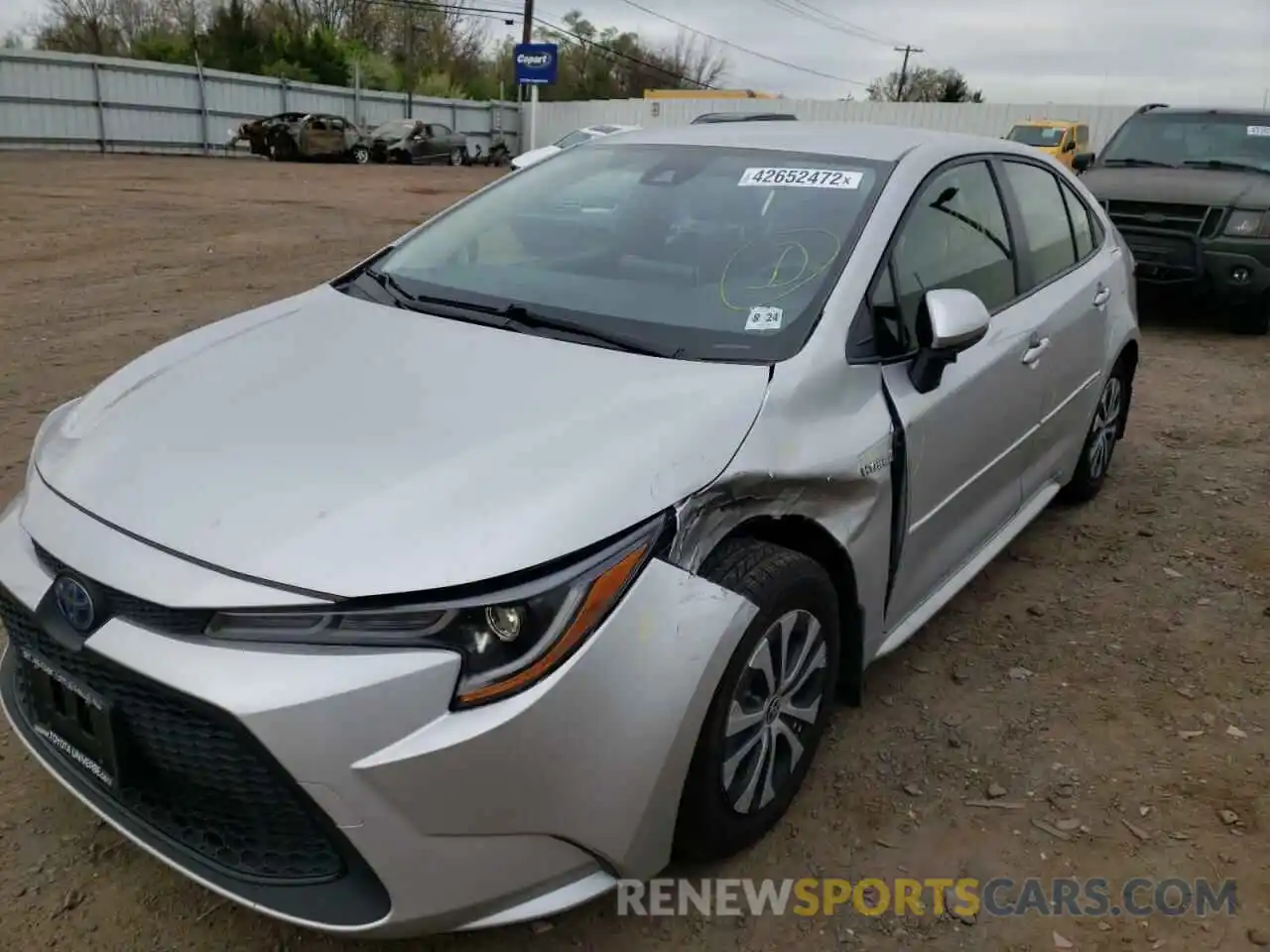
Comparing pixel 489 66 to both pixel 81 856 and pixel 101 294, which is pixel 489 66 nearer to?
pixel 101 294

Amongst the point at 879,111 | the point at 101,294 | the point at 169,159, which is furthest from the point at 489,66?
the point at 101,294

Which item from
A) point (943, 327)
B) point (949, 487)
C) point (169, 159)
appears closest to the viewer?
point (943, 327)

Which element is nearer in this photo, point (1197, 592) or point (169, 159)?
point (1197, 592)

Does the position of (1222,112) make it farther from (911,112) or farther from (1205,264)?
(911,112)

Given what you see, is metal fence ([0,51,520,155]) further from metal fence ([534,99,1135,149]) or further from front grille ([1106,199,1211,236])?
front grille ([1106,199,1211,236])

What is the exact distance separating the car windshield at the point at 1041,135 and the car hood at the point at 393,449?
1917 cm

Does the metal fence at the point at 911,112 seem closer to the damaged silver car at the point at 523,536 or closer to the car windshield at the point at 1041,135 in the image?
the car windshield at the point at 1041,135

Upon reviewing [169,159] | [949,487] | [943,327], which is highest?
[943,327]

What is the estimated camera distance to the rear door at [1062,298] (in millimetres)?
3623

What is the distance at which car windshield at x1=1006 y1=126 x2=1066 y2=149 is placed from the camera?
19.4 metres

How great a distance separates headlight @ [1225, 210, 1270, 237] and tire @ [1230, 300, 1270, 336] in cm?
63

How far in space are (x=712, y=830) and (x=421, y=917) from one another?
680 millimetres

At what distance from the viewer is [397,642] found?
5.79 feet

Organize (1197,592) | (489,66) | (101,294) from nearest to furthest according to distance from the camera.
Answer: (1197,592) → (101,294) → (489,66)
